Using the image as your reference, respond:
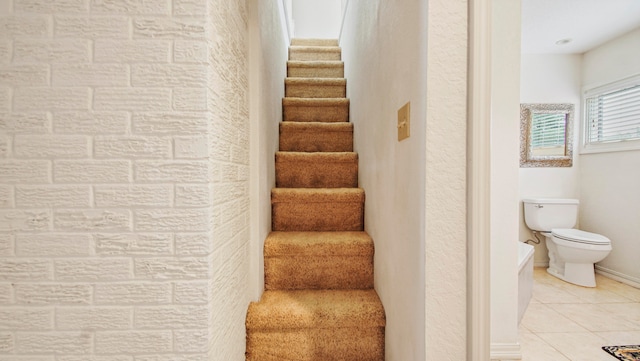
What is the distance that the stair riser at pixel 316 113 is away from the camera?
2414mm

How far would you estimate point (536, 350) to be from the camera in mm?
1657

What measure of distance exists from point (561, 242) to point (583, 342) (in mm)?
1214

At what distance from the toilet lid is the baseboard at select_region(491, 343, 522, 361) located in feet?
5.66

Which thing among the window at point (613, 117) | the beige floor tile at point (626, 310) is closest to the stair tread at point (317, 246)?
the beige floor tile at point (626, 310)

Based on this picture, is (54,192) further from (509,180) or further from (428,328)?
(509,180)

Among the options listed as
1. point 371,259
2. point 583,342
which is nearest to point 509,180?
point 371,259

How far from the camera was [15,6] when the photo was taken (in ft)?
2.63

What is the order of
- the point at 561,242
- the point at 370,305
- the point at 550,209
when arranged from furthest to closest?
1. the point at 550,209
2. the point at 561,242
3. the point at 370,305

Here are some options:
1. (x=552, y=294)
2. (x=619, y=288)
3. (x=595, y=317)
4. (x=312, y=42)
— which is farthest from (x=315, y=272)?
(x=619, y=288)

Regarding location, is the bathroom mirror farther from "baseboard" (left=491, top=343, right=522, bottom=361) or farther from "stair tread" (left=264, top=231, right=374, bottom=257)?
"stair tread" (left=264, top=231, right=374, bottom=257)

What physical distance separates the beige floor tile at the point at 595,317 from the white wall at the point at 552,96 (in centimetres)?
105

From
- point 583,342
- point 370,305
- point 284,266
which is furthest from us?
point 583,342

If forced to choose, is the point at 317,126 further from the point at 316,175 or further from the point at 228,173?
the point at 228,173

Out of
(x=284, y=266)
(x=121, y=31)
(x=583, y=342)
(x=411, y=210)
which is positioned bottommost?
(x=583, y=342)
